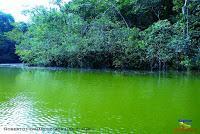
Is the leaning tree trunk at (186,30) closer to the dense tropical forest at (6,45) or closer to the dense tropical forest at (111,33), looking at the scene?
the dense tropical forest at (111,33)

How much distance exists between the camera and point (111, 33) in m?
22.3

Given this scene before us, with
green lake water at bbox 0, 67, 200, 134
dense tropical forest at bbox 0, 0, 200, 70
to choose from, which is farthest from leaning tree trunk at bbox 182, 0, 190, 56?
green lake water at bbox 0, 67, 200, 134

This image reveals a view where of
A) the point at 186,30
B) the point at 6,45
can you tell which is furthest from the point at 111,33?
the point at 6,45

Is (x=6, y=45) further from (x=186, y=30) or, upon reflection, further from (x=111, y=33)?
(x=186, y=30)

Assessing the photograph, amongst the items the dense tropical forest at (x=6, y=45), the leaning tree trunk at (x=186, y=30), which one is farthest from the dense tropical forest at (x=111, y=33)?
the dense tropical forest at (x=6, y=45)

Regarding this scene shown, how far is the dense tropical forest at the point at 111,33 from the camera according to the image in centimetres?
1934

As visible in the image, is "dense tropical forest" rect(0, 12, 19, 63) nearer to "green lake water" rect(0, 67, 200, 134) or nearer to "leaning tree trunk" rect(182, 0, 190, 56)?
"leaning tree trunk" rect(182, 0, 190, 56)

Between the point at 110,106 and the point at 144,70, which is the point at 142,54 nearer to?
the point at 144,70

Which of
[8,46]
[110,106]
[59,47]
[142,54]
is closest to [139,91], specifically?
[110,106]

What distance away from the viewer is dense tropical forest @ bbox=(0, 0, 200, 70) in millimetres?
19344

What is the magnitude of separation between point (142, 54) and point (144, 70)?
116 cm

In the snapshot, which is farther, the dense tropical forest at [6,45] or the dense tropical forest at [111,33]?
Result: the dense tropical forest at [6,45]

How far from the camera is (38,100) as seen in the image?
959 centimetres

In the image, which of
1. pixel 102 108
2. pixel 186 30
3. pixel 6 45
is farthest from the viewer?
pixel 6 45
